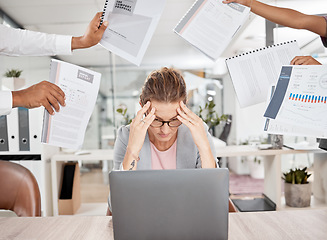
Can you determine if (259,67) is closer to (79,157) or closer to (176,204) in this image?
(176,204)

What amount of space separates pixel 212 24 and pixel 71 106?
0.70 metres

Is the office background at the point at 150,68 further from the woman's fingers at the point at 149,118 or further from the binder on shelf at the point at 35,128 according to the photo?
the woman's fingers at the point at 149,118

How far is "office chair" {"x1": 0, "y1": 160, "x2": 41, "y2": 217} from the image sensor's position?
140 centimetres

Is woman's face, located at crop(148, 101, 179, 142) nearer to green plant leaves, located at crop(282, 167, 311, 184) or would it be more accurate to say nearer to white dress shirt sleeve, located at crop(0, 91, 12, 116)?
white dress shirt sleeve, located at crop(0, 91, 12, 116)

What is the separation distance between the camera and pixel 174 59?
4.54 metres

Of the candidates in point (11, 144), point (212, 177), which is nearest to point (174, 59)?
point (11, 144)

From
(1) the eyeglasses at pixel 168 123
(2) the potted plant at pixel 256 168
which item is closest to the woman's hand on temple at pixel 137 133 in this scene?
(1) the eyeglasses at pixel 168 123

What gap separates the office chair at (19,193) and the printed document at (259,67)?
104cm

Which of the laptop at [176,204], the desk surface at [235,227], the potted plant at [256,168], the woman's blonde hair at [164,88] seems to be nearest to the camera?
the laptop at [176,204]

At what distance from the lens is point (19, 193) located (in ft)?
4.63

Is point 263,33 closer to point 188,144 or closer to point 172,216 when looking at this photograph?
point 188,144

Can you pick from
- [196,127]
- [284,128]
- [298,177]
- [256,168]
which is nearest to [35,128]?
[196,127]

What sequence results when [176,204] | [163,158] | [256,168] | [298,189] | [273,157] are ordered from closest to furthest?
[176,204] → [163,158] → [298,189] → [273,157] → [256,168]

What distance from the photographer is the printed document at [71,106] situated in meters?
1.28
